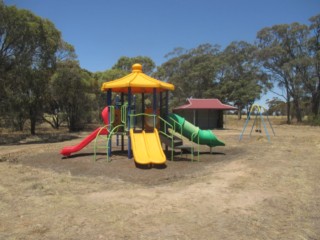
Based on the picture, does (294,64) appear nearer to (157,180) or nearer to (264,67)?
(264,67)

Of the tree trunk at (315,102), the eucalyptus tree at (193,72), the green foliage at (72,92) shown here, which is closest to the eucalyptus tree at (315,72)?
the tree trunk at (315,102)

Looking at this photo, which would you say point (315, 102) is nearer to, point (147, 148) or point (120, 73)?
point (120, 73)

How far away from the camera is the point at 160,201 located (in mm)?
5602

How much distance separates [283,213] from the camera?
16.2 ft

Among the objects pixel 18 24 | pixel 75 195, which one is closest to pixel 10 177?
pixel 75 195

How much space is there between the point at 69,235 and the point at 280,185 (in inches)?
188

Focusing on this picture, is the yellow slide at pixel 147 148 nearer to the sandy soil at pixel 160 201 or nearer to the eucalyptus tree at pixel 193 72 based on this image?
the sandy soil at pixel 160 201

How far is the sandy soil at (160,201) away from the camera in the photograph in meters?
4.23

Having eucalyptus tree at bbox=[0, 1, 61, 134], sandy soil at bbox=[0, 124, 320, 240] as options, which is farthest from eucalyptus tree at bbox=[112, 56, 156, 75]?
sandy soil at bbox=[0, 124, 320, 240]

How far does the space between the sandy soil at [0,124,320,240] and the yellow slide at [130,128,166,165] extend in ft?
0.98

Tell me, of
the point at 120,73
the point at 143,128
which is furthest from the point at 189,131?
the point at 120,73

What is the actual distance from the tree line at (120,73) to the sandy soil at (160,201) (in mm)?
12077

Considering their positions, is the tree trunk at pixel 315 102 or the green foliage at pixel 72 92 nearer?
the green foliage at pixel 72 92

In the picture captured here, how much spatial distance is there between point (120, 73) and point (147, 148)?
97.1ft
